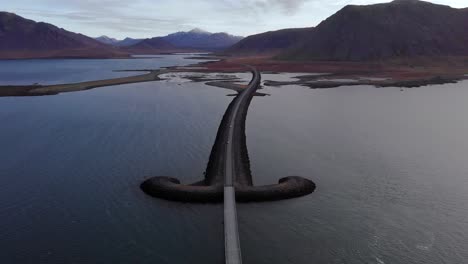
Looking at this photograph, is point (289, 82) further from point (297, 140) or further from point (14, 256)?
point (14, 256)

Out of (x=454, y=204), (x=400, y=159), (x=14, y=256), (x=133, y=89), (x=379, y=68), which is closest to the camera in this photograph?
(x=14, y=256)

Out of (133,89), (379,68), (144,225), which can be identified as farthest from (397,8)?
(144,225)

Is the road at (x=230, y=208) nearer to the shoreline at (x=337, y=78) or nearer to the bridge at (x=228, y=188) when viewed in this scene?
the bridge at (x=228, y=188)

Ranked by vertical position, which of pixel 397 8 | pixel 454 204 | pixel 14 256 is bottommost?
pixel 14 256

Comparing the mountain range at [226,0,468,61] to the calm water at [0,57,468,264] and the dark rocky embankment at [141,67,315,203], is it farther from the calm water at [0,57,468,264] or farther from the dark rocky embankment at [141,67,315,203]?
the dark rocky embankment at [141,67,315,203]

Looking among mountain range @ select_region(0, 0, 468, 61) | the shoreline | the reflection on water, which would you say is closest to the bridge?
the reflection on water

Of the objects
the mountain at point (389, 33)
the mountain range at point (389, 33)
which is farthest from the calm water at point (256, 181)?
the mountain at point (389, 33)

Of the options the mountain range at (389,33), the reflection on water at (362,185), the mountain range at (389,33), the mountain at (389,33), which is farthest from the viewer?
the mountain at (389,33)
